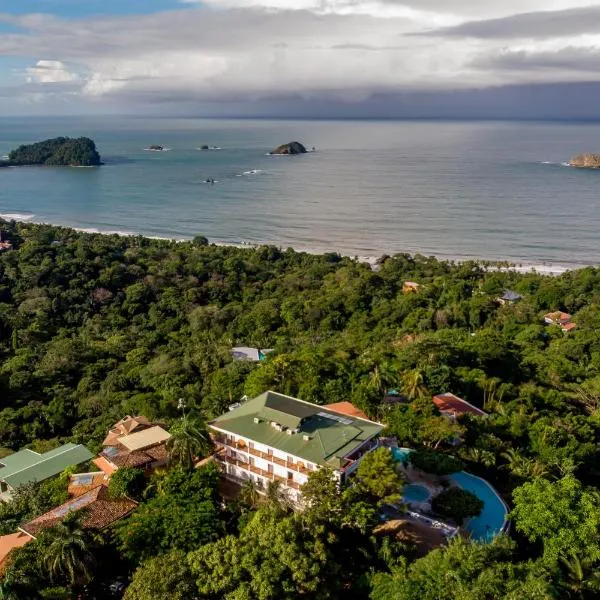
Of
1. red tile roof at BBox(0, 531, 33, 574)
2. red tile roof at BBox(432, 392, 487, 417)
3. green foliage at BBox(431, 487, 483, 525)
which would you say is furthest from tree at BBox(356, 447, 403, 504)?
red tile roof at BBox(0, 531, 33, 574)

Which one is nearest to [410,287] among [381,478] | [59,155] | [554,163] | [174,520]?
[381,478]

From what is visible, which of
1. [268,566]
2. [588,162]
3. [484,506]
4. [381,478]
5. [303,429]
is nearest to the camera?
[268,566]

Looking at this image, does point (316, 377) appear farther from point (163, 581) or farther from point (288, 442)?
point (163, 581)

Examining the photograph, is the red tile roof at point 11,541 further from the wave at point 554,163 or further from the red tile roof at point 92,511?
the wave at point 554,163

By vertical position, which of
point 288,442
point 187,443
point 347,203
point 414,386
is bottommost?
point 414,386

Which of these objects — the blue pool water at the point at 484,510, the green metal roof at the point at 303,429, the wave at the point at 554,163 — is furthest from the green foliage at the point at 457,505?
the wave at the point at 554,163

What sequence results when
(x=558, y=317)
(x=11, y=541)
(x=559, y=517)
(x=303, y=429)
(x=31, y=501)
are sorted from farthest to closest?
(x=558, y=317) < (x=31, y=501) < (x=303, y=429) < (x=11, y=541) < (x=559, y=517)
